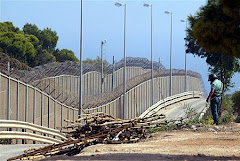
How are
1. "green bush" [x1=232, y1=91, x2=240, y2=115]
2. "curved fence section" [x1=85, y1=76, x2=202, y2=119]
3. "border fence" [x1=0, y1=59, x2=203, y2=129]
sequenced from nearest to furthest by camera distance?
"border fence" [x1=0, y1=59, x2=203, y2=129] → "green bush" [x1=232, y1=91, x2=240, y2=115] → "curved fence section" [x1=85, y1=76, x2=202, y2=119]

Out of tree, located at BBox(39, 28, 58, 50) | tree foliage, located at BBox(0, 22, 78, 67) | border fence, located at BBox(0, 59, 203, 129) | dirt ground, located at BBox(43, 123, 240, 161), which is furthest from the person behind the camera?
tree, located at BBox(39, 28, 58, 50)

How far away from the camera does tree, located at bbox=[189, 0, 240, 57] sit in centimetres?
1190

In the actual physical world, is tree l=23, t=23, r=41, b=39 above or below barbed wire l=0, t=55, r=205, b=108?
above

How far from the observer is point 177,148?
14109 mm

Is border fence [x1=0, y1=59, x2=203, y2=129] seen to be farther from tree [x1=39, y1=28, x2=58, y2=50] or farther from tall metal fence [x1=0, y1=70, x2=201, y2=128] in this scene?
tree [x1=39, y1=28, x2=58, y2=50]

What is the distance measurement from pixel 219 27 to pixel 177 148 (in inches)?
120

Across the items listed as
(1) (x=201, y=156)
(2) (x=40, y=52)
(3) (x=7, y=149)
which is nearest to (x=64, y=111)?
(3) (x=7, y=149)

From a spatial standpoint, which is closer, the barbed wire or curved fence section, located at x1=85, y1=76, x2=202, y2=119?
the barbed wire

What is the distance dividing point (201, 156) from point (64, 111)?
23804 mm

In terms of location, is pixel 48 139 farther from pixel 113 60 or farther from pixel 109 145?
pixel 113 60

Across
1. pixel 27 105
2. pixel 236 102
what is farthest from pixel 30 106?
pixel 236 102

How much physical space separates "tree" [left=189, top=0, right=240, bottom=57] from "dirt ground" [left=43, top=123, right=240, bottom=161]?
1.95 m

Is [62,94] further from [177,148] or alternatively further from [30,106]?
[177,148]

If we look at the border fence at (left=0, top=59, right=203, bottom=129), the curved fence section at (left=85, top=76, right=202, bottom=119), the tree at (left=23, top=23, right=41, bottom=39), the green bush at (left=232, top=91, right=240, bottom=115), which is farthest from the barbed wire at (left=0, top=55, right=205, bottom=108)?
the tree at (left=23, top=23, right=41, bottom=39)
